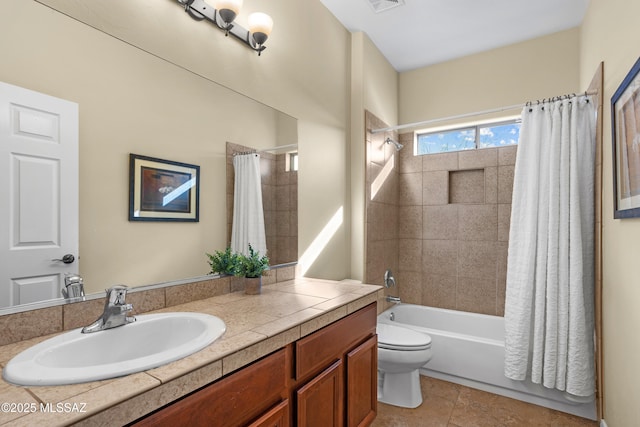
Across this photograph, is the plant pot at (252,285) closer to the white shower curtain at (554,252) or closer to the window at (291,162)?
the window at (291,162)

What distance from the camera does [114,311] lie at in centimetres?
101

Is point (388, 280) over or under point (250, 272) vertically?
under

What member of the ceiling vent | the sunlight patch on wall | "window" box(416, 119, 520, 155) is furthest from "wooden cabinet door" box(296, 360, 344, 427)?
"window" box(416, 119, 520, 155)

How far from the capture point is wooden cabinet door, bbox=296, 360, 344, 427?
1.18 m

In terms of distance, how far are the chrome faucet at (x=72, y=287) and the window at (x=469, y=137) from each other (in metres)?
3.10

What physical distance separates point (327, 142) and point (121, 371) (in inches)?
79.0

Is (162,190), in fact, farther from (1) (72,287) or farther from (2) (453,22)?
(2) (453,22)

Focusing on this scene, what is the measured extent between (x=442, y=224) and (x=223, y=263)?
233 cm

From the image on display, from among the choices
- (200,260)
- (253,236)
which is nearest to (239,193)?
(253,236)

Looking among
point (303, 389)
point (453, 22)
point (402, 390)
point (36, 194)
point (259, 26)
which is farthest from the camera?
point (453, 22)

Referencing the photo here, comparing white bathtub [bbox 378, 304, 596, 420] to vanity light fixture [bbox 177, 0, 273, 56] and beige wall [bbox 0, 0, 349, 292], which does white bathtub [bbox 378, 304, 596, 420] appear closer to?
beige wall [bbox 0, 0, 349, 292]

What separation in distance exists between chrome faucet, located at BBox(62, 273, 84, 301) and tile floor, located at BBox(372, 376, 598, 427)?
179 centimetres

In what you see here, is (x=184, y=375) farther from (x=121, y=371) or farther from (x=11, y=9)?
(x=11, y=9)

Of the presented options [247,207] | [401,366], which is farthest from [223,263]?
[401,366]
